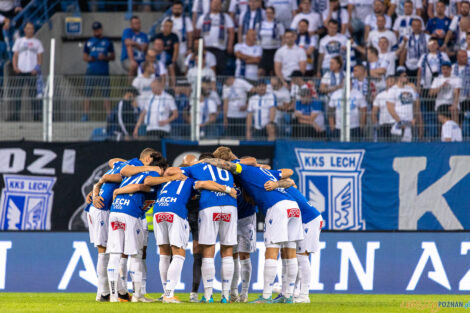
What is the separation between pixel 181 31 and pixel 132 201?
11.4 m

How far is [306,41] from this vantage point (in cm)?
2322

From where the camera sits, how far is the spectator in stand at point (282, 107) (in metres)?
20.7

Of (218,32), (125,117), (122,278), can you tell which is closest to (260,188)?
(122,278)

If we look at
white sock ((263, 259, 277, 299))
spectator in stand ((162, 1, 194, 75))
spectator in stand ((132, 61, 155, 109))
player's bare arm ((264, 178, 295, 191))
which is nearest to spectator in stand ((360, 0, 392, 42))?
spectator in stand ((162, 1, 194, 75))

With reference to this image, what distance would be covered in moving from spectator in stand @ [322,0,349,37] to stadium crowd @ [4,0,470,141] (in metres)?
0.03

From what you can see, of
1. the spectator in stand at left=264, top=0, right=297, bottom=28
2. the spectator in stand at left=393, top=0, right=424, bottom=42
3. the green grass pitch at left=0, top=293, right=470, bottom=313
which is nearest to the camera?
the green grass pitch at left=0, top=293, right=470, bottom=313

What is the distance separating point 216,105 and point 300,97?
1.88 metres

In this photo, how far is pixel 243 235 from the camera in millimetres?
14234

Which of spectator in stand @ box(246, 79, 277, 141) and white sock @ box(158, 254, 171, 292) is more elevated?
spectator in stand @ box(246, 79, 277, 141)

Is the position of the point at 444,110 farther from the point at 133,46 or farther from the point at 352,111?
the point at 133,46

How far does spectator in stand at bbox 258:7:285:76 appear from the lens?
23.3m

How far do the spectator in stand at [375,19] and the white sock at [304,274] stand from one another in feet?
34.9

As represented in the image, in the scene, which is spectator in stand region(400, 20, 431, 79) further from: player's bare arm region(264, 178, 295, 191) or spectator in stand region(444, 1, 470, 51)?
player's bare arm region(264, 178, 295, 191)

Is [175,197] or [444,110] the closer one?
[175,197]
